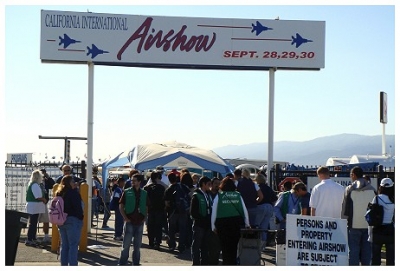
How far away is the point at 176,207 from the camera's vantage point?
1468cm

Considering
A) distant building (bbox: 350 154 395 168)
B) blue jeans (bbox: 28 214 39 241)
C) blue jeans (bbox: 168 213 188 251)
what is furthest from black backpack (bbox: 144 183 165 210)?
distant building (bbox: 350 154 395 168)

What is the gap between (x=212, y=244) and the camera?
11930 millimetres

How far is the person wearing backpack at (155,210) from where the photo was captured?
14982mm

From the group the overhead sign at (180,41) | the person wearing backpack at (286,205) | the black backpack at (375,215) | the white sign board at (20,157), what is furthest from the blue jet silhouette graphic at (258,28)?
the white sign board at (20,157)

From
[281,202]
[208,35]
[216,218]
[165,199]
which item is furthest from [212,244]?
[208,35]

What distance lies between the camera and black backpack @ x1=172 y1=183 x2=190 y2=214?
14617 millimetres

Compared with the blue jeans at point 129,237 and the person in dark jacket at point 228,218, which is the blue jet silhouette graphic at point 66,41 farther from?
the person in dark jacket at point 228,218

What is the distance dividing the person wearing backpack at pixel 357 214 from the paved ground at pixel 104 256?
1.78 metres

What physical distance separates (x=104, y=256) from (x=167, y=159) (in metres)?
6.09

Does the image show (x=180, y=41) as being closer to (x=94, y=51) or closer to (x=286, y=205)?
(x=94, y=51)

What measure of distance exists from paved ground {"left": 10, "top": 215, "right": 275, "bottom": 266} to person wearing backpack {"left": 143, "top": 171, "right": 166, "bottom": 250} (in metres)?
0.26

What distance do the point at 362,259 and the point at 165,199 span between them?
15.9 ft
